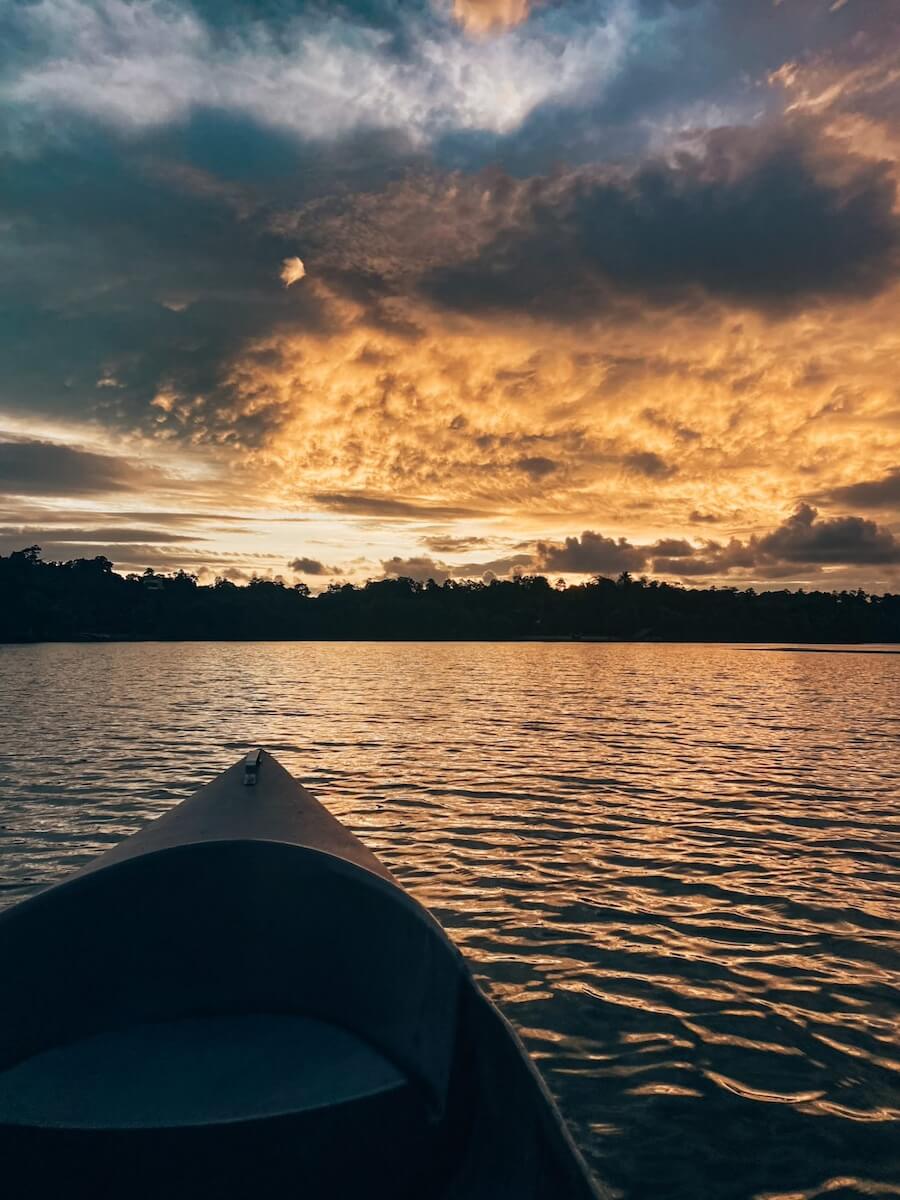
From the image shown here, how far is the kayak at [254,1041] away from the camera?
5.31m

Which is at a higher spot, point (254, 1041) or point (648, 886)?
point (254, 1041)

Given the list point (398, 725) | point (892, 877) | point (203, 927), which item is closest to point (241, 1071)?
point (203, 927)

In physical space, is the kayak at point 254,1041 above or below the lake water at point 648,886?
above

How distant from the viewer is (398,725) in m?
35.9

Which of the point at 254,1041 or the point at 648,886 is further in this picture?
the point at 648,886

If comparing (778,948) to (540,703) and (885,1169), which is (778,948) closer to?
(885,1169)

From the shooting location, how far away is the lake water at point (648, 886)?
674cm

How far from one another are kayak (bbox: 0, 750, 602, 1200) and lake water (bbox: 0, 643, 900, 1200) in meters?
1.63

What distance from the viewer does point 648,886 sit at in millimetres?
12883

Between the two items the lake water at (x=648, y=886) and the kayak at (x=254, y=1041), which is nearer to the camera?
the kayak at (x=254, y=1041)

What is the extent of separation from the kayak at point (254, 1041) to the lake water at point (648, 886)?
5.36 ft

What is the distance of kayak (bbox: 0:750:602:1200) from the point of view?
5312mm

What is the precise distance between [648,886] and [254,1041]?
7.90 m

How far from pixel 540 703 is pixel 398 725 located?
51.2ft
